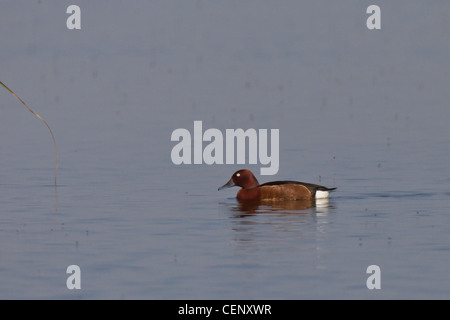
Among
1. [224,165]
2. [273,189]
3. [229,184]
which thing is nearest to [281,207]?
[273,189]

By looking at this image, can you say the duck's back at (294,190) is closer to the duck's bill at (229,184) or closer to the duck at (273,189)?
the duck at (273,189)

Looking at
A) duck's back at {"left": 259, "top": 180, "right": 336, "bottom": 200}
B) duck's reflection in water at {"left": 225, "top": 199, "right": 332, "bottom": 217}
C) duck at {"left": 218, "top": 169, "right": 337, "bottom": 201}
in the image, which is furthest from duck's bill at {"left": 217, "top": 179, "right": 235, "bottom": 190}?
duck's back at {"left": 259, "top": 180, "right": 336, "bottom": 200}

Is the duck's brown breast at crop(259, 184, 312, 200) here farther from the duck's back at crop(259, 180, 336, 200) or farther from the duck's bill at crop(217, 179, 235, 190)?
the duck's bill at crop(217, 179, 235, 190)

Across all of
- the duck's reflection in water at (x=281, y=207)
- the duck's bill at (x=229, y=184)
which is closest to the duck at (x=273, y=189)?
the duck's bill at (x=229, y=184)

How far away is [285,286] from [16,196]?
8.72 m

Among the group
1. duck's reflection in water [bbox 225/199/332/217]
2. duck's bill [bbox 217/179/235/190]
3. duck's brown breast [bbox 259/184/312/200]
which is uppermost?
duck's bill [bbox 217/179/235/190]

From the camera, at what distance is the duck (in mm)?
23297

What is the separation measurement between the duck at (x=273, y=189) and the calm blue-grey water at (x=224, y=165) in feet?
0.95

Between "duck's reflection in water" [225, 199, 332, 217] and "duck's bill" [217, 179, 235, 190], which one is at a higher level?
"duck's bill" [217, 179, 235, 190]

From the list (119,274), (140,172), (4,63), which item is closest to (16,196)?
(140,172)

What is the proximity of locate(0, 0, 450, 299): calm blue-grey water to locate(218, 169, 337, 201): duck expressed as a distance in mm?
289

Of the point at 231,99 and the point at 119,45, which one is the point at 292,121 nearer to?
the point at 231,99

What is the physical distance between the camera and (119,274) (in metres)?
15.8

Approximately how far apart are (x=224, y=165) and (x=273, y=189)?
3499 mm
